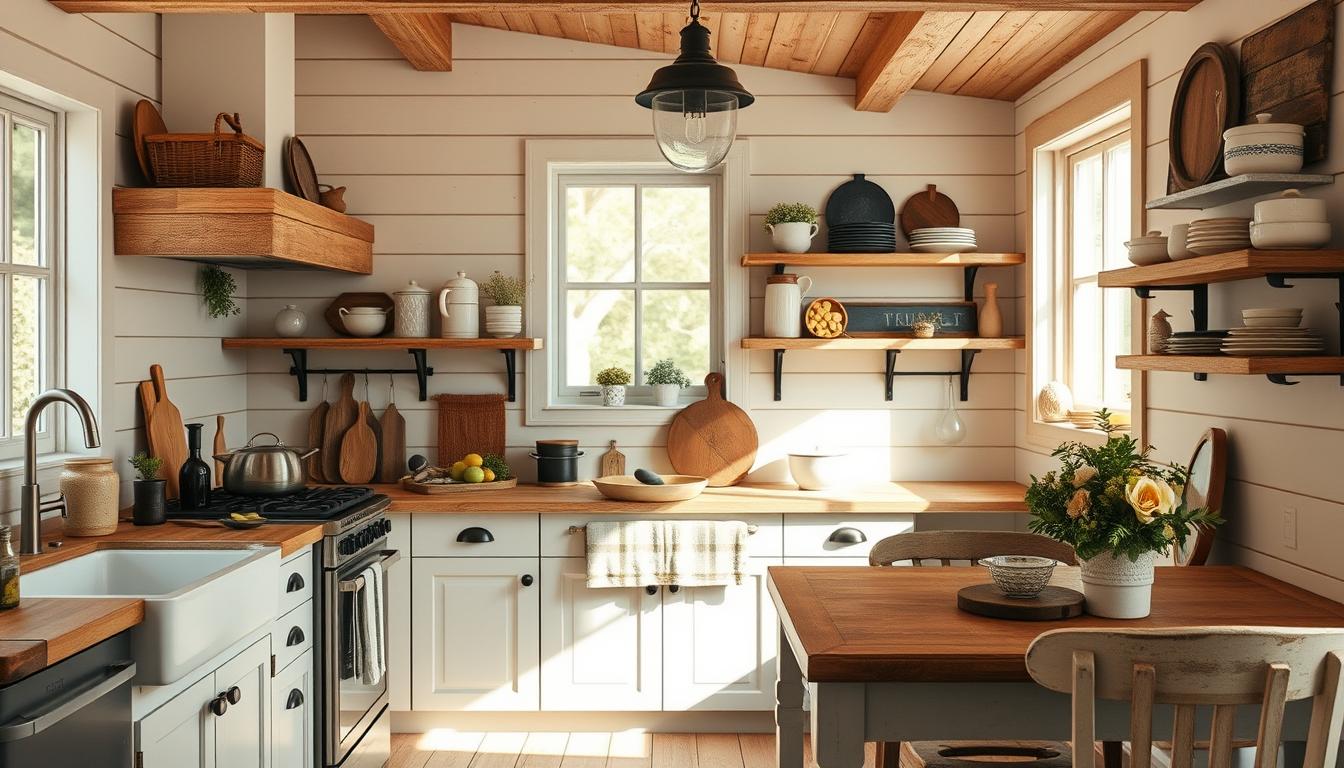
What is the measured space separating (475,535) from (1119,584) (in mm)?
2354

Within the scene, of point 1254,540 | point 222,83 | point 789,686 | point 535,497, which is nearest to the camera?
point 789,686

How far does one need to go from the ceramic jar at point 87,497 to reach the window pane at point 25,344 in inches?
10.6

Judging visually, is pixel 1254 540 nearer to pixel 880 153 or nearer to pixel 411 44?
pixel 880 153

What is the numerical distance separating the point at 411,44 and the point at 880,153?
6.21 ft

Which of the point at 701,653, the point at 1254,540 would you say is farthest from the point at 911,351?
the point at 1254,540

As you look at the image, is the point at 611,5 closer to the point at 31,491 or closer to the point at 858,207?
the point at 858,207

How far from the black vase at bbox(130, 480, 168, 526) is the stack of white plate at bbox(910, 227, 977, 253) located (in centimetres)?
285

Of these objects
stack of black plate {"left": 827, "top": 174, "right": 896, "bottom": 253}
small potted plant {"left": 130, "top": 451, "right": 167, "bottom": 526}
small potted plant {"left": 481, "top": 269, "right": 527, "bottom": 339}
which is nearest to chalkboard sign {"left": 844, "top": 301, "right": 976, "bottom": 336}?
stack of black plate {"left": 827, "top": 174, "right": 896, "bottom": 253}

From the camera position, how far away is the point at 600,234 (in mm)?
4617

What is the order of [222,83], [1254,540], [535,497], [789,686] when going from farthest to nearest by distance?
[535,497]
[222,83]
[1254,540]
[789,686]

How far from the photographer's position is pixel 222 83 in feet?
12.5

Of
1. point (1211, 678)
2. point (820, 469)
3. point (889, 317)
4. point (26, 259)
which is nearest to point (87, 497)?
point (26, 259)

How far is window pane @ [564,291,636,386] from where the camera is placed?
15.2 feet

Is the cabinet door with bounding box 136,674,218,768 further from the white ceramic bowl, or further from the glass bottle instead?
the white ceramic bowl
